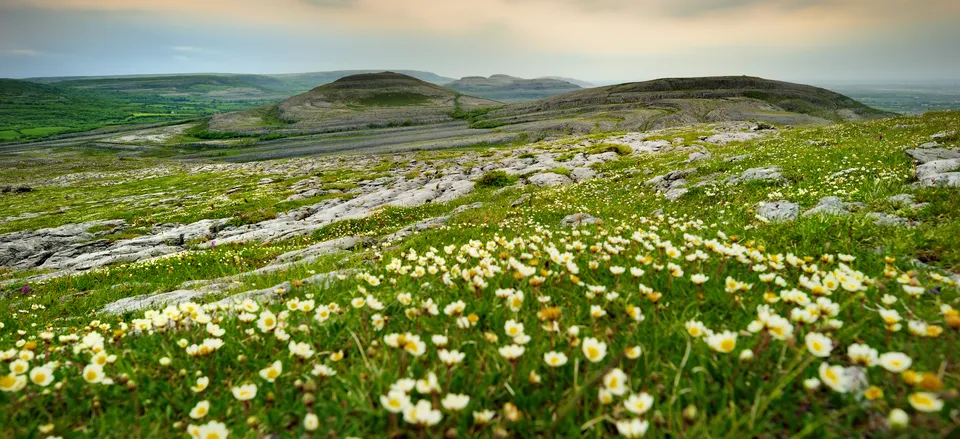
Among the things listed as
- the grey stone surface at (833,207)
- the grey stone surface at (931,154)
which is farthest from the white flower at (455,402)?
the grey stone surface at (931,154)

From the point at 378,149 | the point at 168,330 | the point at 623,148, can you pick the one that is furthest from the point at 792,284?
the point at 378,149

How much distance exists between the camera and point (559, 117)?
183 m

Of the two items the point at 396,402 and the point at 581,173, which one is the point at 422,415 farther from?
the point at 581,173

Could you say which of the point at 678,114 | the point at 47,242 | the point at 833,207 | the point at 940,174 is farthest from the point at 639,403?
the point at 678,114

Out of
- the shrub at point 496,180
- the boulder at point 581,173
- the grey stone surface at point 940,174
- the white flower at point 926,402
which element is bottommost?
the shrub at point 496,180

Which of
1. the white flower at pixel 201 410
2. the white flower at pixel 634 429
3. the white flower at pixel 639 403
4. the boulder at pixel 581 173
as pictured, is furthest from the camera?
the boulder at pixel 581 173

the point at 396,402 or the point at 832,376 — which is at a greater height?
the point at 832,376

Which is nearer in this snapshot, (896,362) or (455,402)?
(896,362)

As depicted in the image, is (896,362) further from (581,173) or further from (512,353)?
(581,173)

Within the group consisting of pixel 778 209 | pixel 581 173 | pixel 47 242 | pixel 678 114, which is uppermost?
pixel 678 114

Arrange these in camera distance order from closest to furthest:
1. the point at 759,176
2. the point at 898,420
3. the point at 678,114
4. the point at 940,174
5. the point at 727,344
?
the point at 898,420, the point at 727,344, the point at 940,174, the point at 759,176, the point at 678,114

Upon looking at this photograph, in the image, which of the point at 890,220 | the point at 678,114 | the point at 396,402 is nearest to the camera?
the point at 396,402

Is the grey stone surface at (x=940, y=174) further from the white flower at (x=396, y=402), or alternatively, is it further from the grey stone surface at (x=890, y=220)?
the white flower at (x=396, y=402)

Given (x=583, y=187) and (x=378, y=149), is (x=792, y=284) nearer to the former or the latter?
(x=583, y=187)
